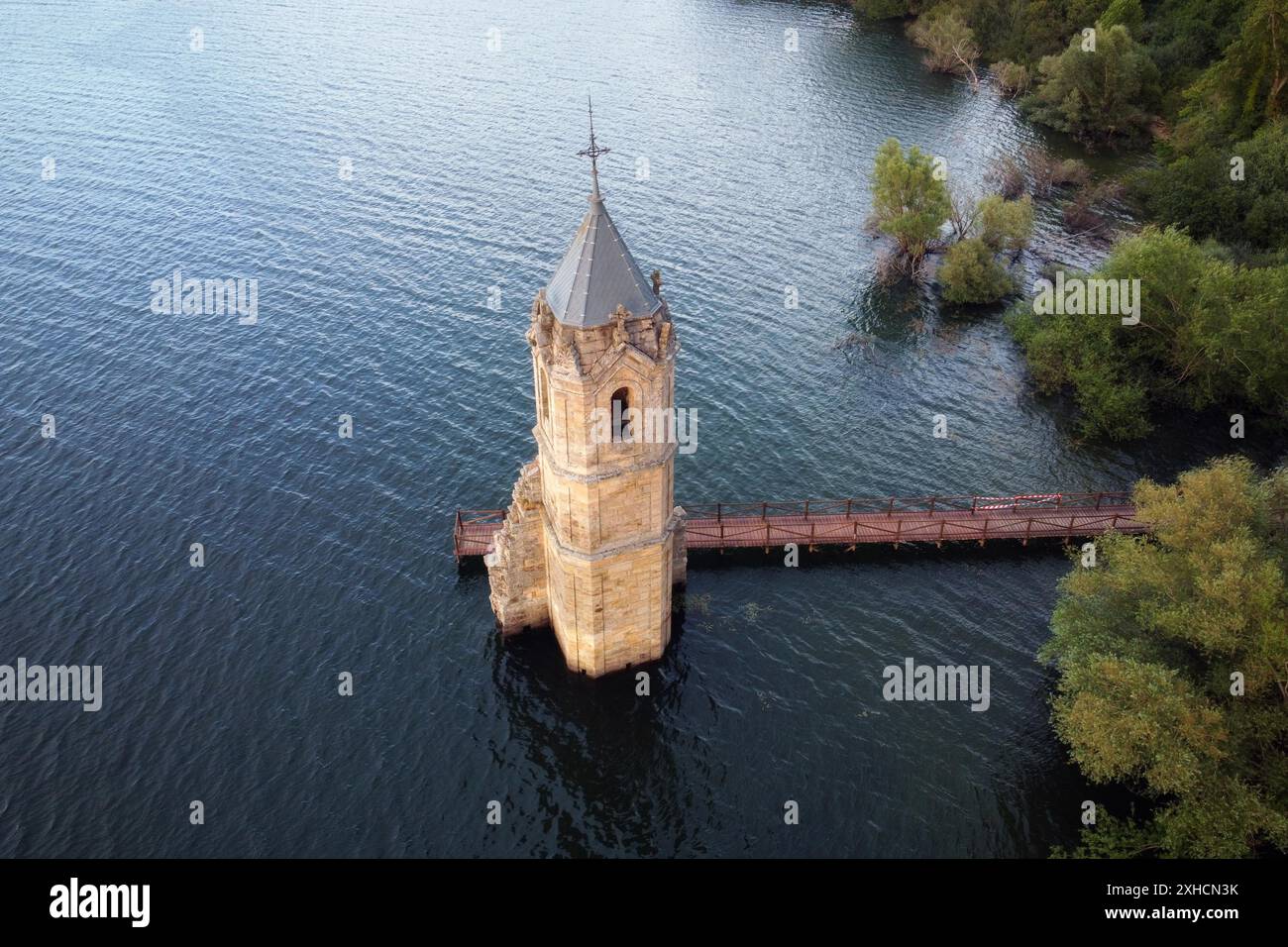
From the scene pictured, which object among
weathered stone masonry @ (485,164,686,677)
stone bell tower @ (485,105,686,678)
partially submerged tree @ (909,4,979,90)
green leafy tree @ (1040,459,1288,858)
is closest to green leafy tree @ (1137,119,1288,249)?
green leafy tree @ (1040,459,1288,858)

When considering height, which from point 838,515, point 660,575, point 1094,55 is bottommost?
point 660,575

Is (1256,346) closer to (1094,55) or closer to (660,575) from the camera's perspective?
(660,575)

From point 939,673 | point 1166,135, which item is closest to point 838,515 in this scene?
point 939,673

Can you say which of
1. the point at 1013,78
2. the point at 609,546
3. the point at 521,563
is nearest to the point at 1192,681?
the point at 609,546

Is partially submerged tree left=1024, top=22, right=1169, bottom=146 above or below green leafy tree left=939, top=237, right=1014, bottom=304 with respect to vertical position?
above

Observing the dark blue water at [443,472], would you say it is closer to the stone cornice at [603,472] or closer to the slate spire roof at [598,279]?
the stone cornice at [603,472]

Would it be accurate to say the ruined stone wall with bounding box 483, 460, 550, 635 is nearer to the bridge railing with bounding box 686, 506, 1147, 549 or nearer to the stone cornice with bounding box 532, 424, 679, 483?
the stone cornice with bounding box 532, 424, 679, 483
